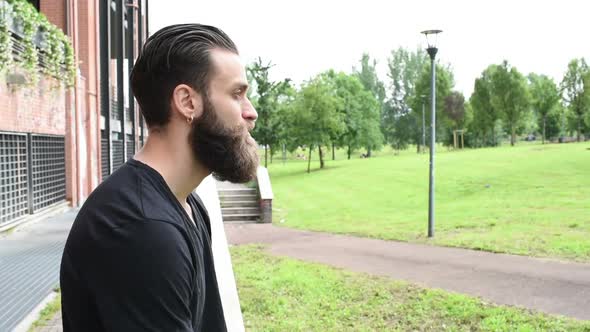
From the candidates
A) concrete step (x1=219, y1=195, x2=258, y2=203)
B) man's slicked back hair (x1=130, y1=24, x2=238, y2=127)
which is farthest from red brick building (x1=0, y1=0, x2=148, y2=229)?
man's slicked back hair (x1=130, y1=24, x2=238, y2=127)

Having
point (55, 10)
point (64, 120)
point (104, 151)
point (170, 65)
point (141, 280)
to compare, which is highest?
point (55, 10)

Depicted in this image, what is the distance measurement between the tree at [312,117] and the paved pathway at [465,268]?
31.8m

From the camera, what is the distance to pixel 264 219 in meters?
18.0

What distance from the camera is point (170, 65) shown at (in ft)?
4.76

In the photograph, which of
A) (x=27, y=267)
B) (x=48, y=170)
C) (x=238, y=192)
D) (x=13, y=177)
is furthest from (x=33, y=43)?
(x=238, y=192)

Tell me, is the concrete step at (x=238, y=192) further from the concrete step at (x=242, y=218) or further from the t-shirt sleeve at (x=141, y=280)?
the t-shirt sleeve at (x=141, y=280)

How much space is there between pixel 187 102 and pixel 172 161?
0.16m

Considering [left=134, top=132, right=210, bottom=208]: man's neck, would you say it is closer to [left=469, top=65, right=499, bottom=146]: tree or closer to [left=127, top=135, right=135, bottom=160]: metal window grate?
[left=127, top=135, right=135, bottom=160]: metal window grate

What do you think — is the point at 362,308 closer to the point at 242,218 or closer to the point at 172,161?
the point at 172,161

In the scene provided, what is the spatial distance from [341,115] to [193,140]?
48498 mm

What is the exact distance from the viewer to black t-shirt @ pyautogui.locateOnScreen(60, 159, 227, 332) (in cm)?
122

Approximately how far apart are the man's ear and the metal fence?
10518 millimetres

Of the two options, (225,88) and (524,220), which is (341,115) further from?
(225,88)

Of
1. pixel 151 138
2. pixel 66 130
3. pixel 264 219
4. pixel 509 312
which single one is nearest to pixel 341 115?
pixel 264 219
